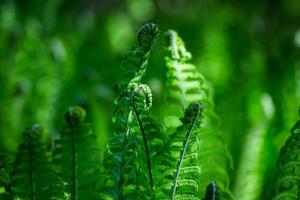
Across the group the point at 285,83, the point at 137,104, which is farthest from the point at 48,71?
the point at 137,104

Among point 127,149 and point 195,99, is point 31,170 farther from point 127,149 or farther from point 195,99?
point 195,99

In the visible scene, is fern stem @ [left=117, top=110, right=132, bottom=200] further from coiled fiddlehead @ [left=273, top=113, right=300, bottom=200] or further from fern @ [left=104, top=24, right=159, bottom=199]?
coiled fiddlehead @ [left=273, top=113, right=300, bottom=200]

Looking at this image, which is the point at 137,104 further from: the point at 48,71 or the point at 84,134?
the point at 48,71

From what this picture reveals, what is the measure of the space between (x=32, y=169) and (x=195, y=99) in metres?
0.17

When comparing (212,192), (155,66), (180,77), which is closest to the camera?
(212,192)

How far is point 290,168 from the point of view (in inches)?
17.4

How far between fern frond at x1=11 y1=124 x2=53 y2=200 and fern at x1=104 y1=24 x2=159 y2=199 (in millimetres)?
43

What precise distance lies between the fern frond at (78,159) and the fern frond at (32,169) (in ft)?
0.05

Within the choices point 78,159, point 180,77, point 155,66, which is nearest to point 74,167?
point 78,159

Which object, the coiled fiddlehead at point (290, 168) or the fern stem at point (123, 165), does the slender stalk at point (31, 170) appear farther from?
the coiled fiddlehead at point (290, 168)

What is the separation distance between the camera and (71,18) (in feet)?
5.97

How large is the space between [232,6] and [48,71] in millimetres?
1085

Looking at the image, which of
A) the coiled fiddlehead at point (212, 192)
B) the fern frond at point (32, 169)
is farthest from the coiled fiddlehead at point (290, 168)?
the fern frond at point (32, 169)

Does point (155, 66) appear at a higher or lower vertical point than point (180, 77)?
higher
